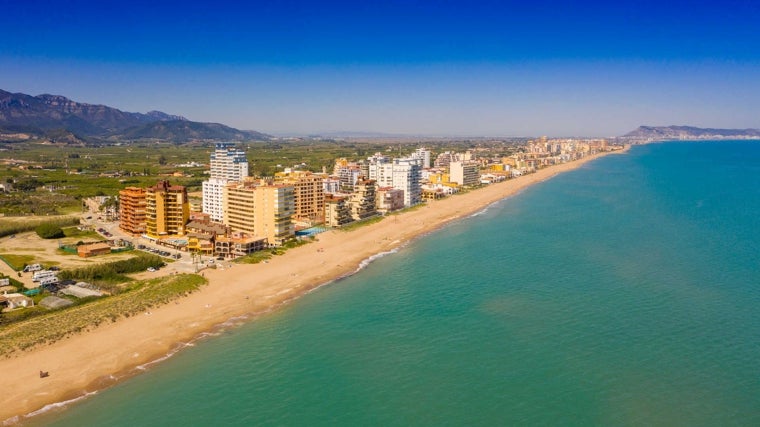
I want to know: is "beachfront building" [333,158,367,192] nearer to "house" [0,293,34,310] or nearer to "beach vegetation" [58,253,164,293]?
"beach vegetation" [58,253,164,293]

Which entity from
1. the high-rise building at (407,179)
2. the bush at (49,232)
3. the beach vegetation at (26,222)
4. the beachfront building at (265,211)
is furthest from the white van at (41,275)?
the high-rise building at (407,179)

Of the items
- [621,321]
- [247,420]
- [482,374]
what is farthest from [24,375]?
[621,321]

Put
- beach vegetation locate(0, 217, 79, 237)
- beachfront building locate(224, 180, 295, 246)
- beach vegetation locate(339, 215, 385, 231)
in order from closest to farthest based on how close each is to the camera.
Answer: beachfront building locate(224, 180, 295, 246)
beach vegetation locate(0, 217, 79, 237)
beach vegetation locate(339, 215, 385, 231)

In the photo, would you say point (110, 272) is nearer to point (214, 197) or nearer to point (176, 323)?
point (176, 323)

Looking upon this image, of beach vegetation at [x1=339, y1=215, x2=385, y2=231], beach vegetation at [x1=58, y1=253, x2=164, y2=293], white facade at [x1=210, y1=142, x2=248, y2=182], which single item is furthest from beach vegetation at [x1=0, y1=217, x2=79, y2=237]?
beach vegetation at [x1=339, y1=215, x2=385, y2=231]

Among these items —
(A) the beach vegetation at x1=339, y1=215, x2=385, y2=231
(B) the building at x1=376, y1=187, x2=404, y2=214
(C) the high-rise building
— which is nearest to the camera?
(A) the beach vegetation at x1=339, y1=215, x2=385, y2=231

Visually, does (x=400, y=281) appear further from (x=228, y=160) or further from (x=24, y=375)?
(x=228, y=160)

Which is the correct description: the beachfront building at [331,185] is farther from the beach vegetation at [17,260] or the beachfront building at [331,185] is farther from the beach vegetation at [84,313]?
the beach vegetation at [84,313]
